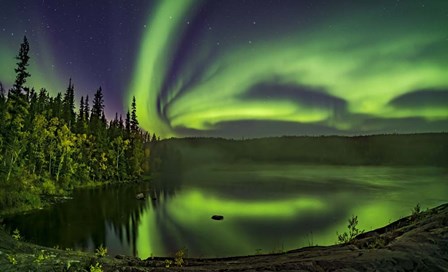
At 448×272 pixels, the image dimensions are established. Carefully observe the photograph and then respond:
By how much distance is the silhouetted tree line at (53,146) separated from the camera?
43.4 meters

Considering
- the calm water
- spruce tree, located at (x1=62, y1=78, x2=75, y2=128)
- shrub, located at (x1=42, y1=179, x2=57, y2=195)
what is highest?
spruce tree, located at (x1=62, y1=78, x2=75, y2=128)

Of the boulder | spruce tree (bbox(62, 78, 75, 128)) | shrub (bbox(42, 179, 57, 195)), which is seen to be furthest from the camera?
spruce tree (bbox(62, 78, 75, 128))

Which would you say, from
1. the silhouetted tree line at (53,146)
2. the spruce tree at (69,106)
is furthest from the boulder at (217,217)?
the spruce tree at (69,106)

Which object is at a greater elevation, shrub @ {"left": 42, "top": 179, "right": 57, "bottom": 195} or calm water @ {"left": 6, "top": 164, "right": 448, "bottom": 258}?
shrub @ {"left": 42, "top": 179, "right": 57, "bottom": 195}

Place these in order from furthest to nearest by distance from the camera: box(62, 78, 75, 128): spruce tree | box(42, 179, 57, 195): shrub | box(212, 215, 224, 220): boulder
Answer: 1. box(62, 78, 75, 128): spruce tree
2. box(42, 179, 57, 195): shrub
3. box(212, 215, 224, 220): boulder

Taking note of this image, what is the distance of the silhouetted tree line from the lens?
43.4 m

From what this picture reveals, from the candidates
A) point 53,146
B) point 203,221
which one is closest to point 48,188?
point 53,146

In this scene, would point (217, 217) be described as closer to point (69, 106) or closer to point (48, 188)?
point (48, 188)

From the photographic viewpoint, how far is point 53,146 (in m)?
56.1

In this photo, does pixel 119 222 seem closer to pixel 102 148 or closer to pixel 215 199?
pixel 215 199

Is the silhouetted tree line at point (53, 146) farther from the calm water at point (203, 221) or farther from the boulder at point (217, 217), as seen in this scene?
the boulder at point (217, 217)

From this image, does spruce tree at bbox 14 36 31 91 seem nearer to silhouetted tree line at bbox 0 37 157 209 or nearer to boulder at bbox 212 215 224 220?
silhouetted tree line at bbox 0 37 157 209

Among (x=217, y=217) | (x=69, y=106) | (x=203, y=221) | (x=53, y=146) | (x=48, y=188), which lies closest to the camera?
(x=203, y=221)

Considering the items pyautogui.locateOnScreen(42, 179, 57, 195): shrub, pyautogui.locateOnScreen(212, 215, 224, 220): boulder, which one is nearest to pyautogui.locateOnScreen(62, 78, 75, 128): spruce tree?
pyautogui.locateOnScreen(42, 179, 57, 195): shrub
